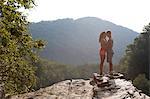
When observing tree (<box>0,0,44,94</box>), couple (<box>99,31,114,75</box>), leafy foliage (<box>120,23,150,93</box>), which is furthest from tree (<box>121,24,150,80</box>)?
tree (<box>0,0,44,94</box>)

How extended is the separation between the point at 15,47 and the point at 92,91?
4165 millimetres

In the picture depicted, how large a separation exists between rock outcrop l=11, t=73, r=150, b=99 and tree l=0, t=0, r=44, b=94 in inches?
87.7

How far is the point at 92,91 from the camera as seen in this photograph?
15422 mm

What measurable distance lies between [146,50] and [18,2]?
171 ft

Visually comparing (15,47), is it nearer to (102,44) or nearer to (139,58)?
(102,44)

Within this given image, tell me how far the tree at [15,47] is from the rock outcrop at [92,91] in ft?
7.31

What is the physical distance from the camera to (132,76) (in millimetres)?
67250

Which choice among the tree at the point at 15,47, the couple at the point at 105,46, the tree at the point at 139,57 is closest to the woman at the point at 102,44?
the couple at the point at 105,46

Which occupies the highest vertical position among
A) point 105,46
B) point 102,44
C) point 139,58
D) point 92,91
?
point 102,44

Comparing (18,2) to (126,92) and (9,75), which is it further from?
(126,92)

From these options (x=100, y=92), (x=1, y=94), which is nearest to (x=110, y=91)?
(x=100, y=92)

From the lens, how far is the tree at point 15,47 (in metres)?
16.2

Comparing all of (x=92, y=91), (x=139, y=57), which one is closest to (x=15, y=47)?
(x=92, y=91)

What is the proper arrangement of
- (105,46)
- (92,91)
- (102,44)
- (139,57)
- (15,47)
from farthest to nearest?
(139,57)
(105,46)
(102,44)
(15,47)
(92,91)
